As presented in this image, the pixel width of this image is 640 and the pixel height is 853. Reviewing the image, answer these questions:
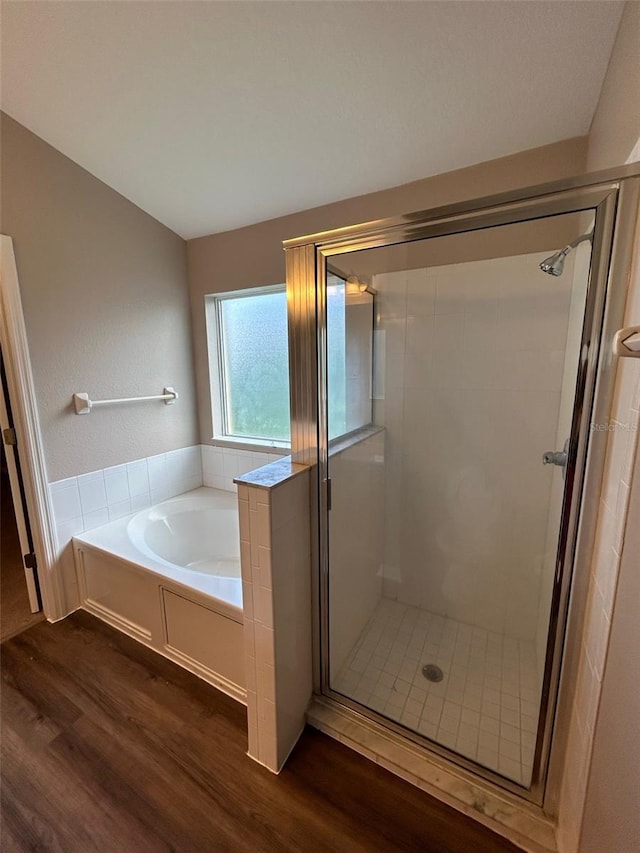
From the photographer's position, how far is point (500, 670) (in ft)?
5.48

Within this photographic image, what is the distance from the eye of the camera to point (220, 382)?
2.68 metres

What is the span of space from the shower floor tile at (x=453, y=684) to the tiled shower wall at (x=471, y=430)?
126 mm

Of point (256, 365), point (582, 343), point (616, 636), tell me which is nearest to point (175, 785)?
point (616, 636)

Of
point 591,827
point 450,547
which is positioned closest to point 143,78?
point 450,547

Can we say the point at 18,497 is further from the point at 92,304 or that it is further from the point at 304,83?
the point at 304,83

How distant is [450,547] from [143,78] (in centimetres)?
256

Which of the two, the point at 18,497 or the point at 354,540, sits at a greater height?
the point at 18,497

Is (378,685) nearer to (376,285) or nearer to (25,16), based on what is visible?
(376,285)

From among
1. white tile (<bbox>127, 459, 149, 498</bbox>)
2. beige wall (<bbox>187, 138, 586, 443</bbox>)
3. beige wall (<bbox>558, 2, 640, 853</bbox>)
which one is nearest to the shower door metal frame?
beige wall (<bbox>558, 2, 640, 853</bbox>)

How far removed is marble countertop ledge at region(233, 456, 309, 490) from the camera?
44.1 inches

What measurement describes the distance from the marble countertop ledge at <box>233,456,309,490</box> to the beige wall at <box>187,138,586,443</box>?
1.34 metres

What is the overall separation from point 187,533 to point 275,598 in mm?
1453

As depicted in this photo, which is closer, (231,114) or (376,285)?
(231,114)

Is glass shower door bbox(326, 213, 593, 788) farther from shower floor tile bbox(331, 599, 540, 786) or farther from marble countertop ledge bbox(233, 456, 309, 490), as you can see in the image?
marble countertop ledge bbox(233, 456, 309, 490)
